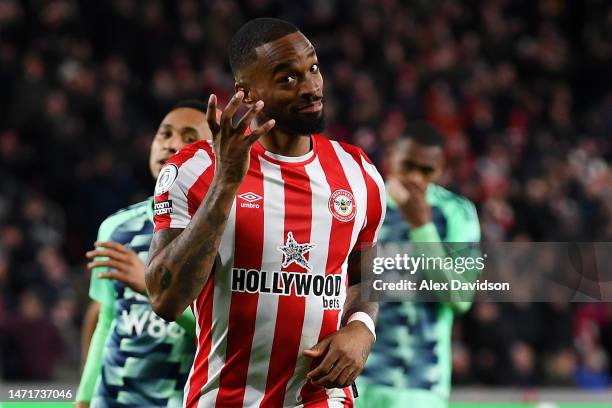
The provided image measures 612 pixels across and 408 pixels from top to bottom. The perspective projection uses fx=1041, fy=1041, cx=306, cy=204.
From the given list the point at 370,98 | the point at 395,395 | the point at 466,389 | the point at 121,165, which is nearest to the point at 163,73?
the point at 121,165

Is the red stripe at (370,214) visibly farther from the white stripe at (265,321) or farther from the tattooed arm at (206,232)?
the tattooed arm at (206,232)

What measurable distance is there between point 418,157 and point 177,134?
1.56 m

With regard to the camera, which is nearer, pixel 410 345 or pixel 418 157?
pixel 410 345

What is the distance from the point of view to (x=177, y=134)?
4.64 m

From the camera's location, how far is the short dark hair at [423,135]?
577 centimetres

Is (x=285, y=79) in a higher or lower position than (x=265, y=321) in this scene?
higher

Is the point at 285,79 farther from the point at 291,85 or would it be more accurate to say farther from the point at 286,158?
the point at 286,158

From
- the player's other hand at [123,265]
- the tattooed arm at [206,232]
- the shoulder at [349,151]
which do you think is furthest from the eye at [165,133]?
the tattooed arm at [206,232]

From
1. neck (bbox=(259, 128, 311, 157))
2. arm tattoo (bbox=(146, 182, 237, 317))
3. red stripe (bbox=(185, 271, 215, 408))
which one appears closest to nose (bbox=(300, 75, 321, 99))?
neck (bbox=(259, 128, 311, 157))

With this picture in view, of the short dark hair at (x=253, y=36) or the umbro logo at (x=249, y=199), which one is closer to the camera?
the umbro logo at (x=249, y=199)

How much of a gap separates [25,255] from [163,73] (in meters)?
3.03

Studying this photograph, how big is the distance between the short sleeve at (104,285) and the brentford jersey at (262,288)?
4.41ft

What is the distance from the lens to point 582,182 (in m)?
12.6

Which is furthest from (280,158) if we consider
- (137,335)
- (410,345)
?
(410,345)
